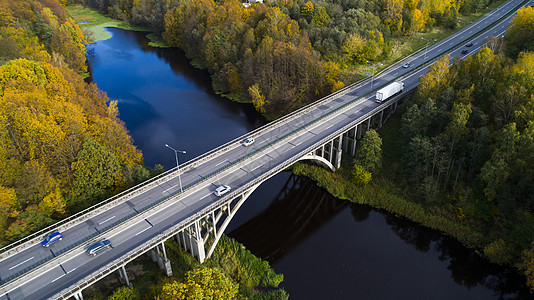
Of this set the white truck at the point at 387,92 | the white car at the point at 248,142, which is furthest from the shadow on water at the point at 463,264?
the white car at the point at 248,142

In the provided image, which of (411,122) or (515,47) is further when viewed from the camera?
(515,47)

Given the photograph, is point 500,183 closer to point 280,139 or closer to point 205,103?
point 280,139

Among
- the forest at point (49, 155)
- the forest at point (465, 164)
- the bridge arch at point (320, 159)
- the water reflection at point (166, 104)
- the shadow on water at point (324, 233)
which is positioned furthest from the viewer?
the water reflection at point (166, 104)

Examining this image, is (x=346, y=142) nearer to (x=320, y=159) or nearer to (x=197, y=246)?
(x=320, y=159)

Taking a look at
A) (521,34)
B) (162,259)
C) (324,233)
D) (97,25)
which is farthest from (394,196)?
(97,25)

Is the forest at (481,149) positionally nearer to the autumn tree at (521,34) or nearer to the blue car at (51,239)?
A: the autumn tree at (521,34)

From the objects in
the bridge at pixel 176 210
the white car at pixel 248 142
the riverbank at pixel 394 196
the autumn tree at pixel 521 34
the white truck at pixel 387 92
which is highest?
the autumn tree at pixel 521 34

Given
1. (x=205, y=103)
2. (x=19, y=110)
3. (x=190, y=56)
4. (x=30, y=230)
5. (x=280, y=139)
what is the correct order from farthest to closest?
1. (x=190, y=56)
2. (x=205, y=103)
3. (x=280, y=139)
4. (x=19, y=110)
5. (x=30, y=230)

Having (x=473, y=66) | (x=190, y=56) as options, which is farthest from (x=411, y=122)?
(x=190, y=56)
